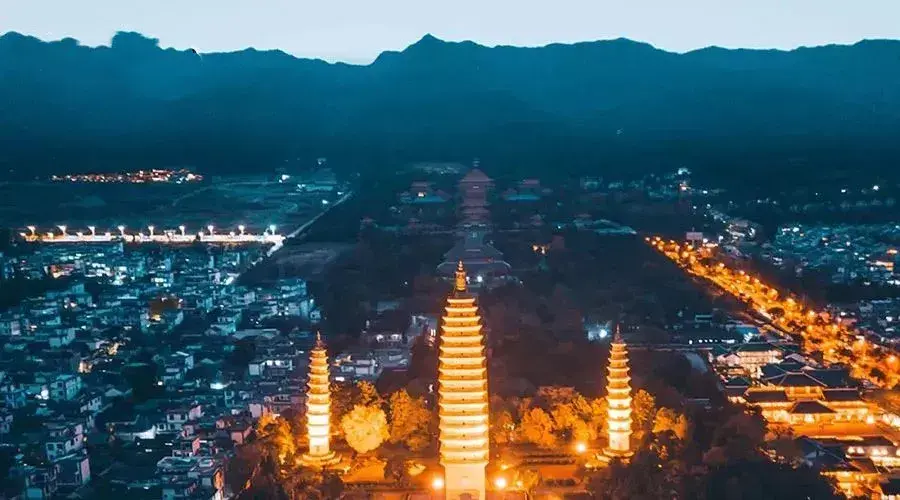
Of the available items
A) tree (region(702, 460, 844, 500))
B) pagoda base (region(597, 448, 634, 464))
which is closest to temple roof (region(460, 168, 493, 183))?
pagoda base (region(597, 448, 634, 464))

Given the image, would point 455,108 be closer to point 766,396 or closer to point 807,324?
point 807,324

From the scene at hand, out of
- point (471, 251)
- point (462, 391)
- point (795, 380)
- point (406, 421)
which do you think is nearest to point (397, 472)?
point (406, 421)

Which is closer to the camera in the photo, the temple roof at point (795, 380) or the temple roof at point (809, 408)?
the temple roof at point (809, 408)

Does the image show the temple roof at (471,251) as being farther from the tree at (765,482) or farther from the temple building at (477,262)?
the tree at (765,482)

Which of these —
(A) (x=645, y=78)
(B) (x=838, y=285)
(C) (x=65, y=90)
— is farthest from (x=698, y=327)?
(A) (x=645, y=78)

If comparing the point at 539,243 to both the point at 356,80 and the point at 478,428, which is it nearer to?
the point at 478,428

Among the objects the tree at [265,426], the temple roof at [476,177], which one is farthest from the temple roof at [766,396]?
the temple roof at [476,177]
